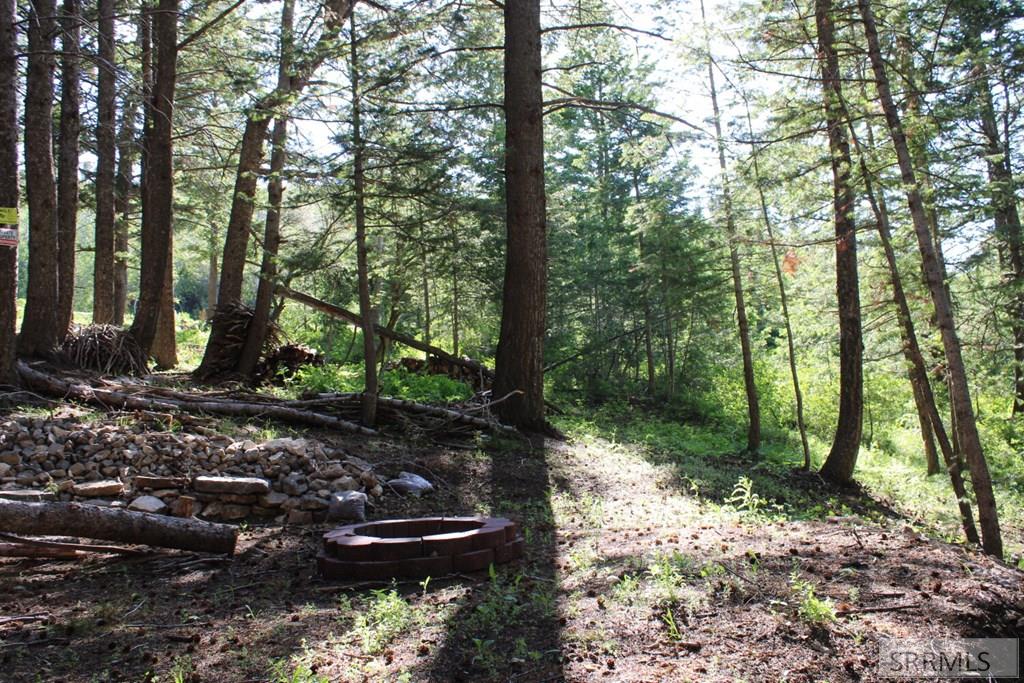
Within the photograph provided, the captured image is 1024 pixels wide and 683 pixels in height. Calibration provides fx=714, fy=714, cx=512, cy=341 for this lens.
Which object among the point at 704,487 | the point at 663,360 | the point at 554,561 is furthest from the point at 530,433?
the point at 663,360

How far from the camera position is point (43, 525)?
451 cm

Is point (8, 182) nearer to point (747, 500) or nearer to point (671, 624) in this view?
point (671, 624)

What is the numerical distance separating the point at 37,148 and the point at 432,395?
6503mm

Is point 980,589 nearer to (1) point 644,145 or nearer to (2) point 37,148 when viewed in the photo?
(1) point 644,145

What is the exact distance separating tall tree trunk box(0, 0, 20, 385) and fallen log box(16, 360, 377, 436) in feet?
1.50

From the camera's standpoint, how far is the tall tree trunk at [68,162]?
10.6 meters

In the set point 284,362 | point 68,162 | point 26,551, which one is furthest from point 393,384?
point 26,551

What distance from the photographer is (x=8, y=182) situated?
7.92m

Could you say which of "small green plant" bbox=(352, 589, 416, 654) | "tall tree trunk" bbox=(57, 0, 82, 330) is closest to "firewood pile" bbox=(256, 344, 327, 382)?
"tall tree trunk" bbox=(57, 0, 82, 330)

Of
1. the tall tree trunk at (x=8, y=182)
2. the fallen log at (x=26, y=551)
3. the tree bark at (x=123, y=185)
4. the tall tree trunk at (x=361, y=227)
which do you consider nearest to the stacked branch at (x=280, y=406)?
the tall tree trunk at (x=361, y=227)

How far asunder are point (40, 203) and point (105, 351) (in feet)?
8.27

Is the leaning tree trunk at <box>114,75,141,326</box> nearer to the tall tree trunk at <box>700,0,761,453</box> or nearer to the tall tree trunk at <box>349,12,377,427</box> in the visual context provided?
the tall tree trunk at <box>349,12,377,427</box>

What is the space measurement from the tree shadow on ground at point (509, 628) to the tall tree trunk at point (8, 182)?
6.41 metres

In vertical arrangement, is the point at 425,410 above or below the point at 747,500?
above
